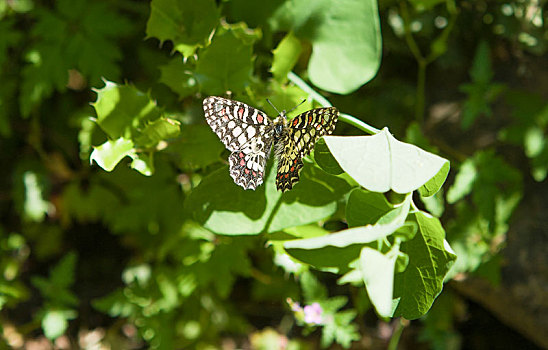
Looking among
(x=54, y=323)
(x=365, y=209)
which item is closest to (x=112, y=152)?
(x=365, y=209)

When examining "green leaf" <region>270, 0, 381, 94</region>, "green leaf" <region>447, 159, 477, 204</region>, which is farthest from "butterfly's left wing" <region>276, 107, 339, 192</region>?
"green leaf" <region>447, 159, 477, 204</region>

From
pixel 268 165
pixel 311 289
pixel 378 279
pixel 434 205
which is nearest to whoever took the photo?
pixel 378 279

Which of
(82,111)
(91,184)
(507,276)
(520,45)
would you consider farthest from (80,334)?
(520,45)

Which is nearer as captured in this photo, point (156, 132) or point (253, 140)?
point (253, 140)

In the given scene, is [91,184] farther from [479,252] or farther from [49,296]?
[479,252]

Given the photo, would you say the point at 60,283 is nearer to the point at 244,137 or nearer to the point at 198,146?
the point at 198,146

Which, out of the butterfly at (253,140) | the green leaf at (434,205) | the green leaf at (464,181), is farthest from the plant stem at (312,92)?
the green leaf at (464,181)
